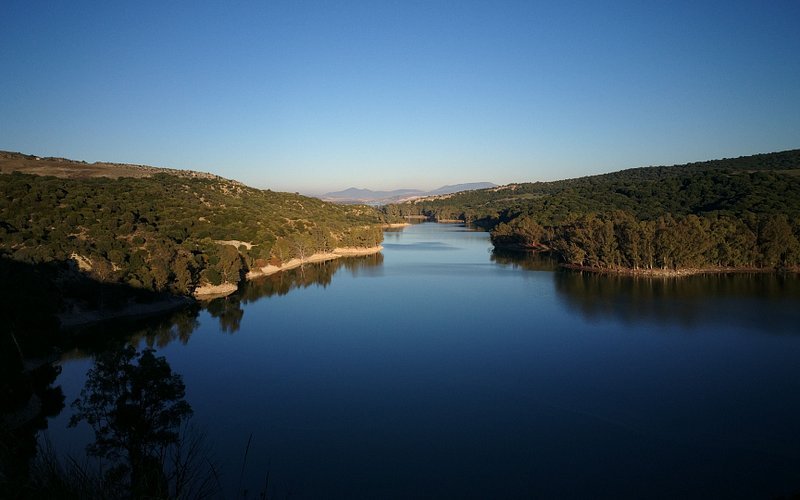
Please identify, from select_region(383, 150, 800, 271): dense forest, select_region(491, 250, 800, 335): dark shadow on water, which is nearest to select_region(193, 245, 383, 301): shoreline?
select_region(383, 150, 800, 271): dense forest

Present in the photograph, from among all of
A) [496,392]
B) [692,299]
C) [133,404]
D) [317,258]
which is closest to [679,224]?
[692,299]

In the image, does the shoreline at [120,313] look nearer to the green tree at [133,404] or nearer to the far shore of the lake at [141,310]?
the far shore of the lake at [141,310]

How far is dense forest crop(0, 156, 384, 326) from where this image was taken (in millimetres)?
38438

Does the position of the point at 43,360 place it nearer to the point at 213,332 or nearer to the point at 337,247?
the point at 213,332

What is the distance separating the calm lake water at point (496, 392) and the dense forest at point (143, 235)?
18.3 feet

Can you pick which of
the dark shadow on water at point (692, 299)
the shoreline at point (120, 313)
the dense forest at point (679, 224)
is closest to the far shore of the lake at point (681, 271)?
the dense forest at point (679, 224)

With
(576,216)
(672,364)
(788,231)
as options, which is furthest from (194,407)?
(576,216)

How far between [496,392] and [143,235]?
39215 mm

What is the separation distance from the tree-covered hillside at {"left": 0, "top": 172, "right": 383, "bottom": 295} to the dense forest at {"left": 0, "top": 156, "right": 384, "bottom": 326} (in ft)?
0.34

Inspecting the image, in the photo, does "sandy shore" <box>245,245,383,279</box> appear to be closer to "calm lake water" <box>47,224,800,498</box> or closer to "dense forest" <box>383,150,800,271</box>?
"calm lake water" <box>47,224,800,498</box>

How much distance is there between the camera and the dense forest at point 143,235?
38.4 meters

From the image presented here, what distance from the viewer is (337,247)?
260 feet

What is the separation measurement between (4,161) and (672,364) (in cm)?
8921

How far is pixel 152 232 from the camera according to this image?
51.8 metres
